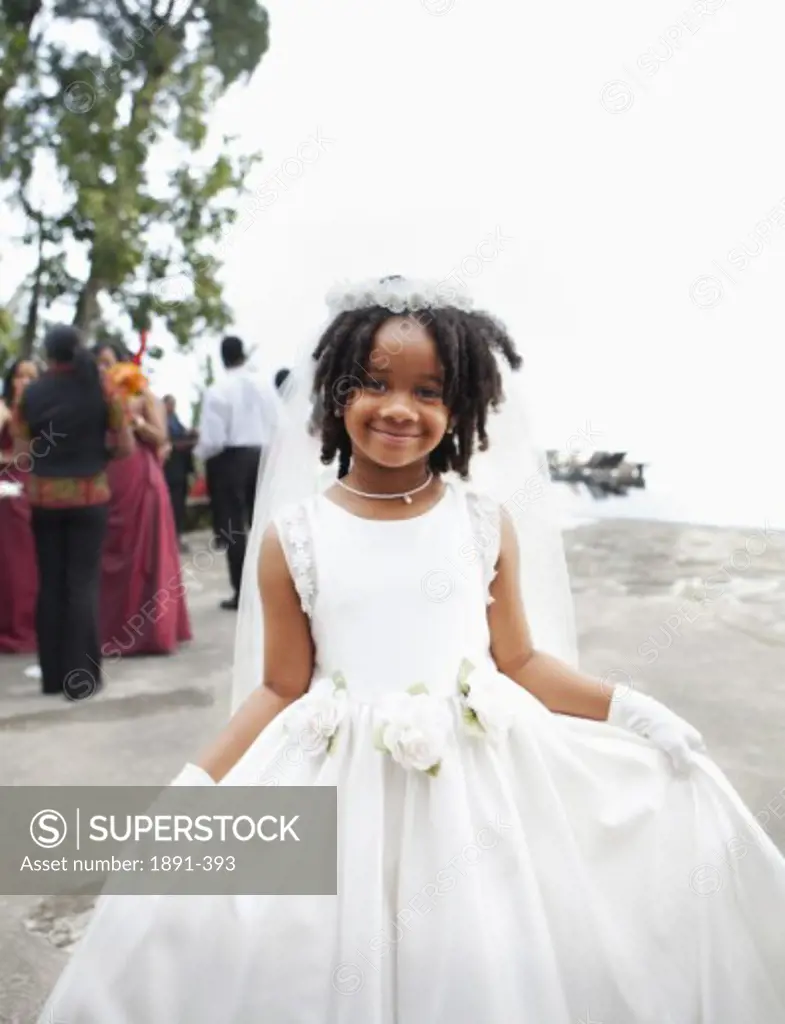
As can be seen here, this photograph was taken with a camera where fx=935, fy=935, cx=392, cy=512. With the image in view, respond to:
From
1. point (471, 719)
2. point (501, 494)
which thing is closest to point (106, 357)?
point (501, 494)

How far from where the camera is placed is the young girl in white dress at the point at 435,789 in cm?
103

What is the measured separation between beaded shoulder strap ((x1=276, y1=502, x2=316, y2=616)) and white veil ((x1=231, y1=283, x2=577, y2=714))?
0.36 feet

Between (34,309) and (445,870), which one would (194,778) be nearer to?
(445,870)

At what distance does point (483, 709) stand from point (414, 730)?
96mm

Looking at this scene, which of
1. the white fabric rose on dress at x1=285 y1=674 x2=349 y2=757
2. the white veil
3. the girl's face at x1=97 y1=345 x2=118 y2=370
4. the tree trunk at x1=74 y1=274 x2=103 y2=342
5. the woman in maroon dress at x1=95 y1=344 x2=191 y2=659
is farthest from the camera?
the tree trunk at x1=74 y1=274 x2=103 y2=342

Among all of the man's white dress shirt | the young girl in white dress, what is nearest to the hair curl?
the young girl in white dress

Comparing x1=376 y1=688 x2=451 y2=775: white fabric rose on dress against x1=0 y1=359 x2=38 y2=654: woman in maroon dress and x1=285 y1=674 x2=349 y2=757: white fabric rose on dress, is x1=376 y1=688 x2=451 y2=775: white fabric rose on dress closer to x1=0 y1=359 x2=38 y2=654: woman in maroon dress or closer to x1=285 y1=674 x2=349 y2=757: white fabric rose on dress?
x1=285 y1=674 x2=349 y2=757: white fabric rose on dress

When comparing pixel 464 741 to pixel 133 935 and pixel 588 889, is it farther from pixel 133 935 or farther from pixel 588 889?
pixel 133 935

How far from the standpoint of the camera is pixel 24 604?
11.9 ft

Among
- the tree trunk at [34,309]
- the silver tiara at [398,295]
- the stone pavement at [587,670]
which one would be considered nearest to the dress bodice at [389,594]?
the silver tiara at [398,295]

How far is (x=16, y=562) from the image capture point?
142 inches

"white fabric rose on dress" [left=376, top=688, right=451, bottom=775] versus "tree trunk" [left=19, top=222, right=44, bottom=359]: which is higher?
"tree trunk" [left=19, top=222, right=44, bottom=359]

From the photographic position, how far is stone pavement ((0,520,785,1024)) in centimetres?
173

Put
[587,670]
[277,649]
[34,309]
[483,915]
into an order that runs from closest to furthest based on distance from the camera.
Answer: [483,915]
[277,649]
[587,670]
[34,309]
